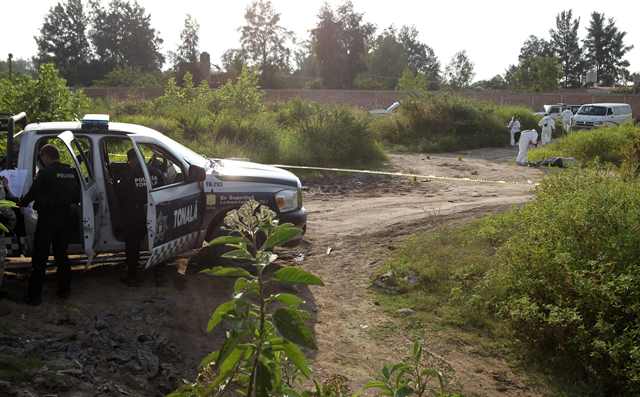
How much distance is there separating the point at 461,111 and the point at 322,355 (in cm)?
2439

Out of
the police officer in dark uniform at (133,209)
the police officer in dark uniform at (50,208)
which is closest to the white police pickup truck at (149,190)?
the police officer in dark uniform at (133,209)

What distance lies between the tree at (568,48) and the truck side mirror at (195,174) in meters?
84.9

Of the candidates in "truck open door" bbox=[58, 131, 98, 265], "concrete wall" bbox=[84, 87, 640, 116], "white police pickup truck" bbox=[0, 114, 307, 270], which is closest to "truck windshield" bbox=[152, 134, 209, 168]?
"white police pickup truck" bbox=[0, 114, 307, 270]

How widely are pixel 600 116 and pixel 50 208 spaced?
33.2m

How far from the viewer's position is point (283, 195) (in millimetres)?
8281

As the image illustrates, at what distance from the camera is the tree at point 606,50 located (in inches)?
3339

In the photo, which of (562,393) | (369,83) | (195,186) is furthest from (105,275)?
(369,83)

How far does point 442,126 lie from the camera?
28562mm

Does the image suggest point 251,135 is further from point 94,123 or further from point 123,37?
point 123,37

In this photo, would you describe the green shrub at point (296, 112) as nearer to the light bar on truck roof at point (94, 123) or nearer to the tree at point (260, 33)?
the light bar on truck roof at point (94, 123)

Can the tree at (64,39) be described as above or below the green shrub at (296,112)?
above

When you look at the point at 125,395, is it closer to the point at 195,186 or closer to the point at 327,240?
the point at 195,186

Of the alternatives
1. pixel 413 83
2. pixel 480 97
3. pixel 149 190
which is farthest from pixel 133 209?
pixel 480 97

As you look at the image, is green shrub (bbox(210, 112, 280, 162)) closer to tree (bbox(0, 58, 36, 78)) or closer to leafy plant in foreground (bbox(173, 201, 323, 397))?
tree (bbox(0, 58, 36, 78))
